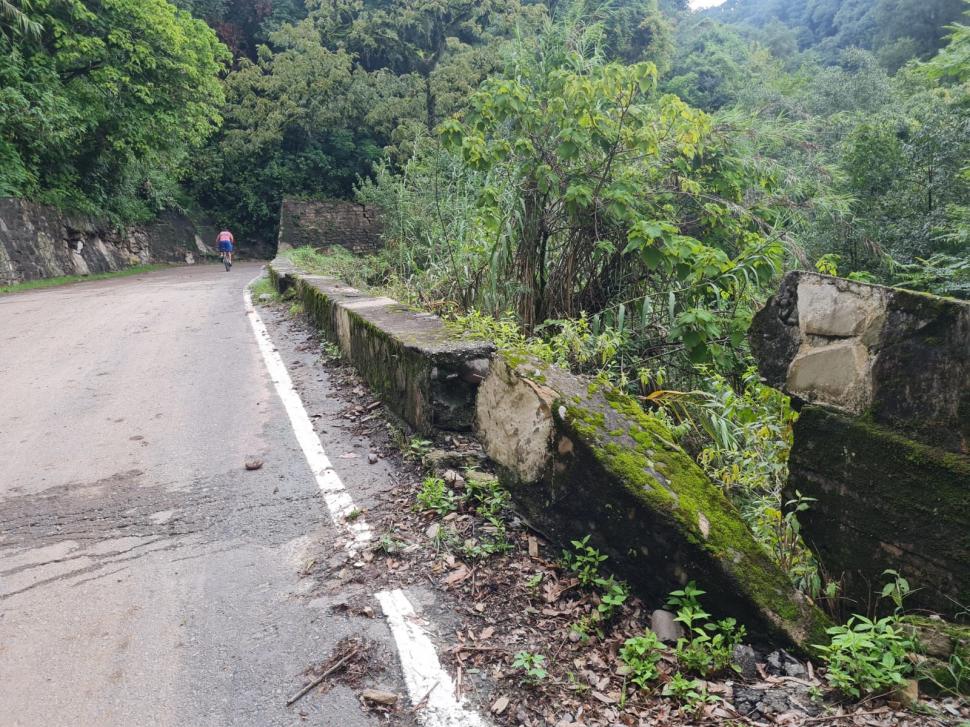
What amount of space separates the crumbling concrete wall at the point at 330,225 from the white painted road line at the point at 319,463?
22.3 m

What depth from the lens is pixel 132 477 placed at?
455 centimetres

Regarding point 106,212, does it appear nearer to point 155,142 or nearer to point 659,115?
point 155,142

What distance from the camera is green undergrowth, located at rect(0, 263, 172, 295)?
1620cm

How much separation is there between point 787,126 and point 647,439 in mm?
5329

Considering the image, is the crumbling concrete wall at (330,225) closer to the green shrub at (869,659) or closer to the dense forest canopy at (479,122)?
the dense forest canopy at (479,122)

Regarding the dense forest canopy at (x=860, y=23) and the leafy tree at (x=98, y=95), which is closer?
the leafy tree at (x=98, y=95)

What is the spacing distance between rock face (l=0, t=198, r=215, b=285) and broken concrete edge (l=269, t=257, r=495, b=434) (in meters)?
14.9

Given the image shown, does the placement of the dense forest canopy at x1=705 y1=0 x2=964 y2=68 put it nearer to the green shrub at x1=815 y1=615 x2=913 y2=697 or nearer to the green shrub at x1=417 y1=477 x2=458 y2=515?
the green shrub at x1=417 y1=477 x2=458 y2=515

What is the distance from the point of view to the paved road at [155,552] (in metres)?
2.48

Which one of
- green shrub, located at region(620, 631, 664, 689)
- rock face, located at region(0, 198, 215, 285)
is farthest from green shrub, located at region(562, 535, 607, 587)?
rock face, located at region(0, 198, 215, 285)

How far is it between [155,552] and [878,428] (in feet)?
11.9

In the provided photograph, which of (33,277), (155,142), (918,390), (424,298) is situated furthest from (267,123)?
(918,390)

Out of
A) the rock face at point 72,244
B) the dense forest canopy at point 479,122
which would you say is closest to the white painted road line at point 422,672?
the dense forest canopy at point 479,122

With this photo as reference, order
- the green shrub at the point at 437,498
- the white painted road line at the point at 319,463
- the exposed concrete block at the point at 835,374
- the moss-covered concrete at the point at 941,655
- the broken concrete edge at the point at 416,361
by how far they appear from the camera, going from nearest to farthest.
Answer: the moss-covered concrete at the point at 941,655 → the exposed concrete block at the point at 835,374 → the white painted road line at the point at 319,463 → the green shrub at the point at 437,498 → the broken concrete edge at the point at 416,361
